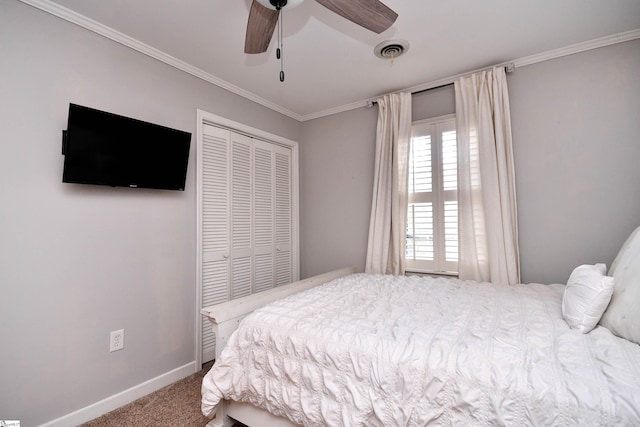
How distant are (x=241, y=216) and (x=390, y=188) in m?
1.49

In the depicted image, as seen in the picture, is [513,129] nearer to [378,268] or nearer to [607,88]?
[607,88]

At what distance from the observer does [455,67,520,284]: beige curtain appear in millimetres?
2426

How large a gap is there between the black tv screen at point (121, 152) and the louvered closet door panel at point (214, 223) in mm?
312

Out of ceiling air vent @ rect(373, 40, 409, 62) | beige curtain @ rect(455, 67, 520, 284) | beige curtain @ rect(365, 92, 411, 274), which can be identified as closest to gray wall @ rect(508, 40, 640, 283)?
beige curtain @ rect(455, 67, 520, 284)

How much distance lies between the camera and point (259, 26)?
159cm

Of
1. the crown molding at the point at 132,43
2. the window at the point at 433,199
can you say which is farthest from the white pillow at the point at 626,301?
the crown molding at the point at 132,43

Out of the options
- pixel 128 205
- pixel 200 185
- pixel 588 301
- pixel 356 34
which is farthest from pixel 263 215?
pixel 588 301

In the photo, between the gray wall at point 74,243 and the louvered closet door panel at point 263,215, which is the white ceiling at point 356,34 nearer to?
the gray wall at point 74,243

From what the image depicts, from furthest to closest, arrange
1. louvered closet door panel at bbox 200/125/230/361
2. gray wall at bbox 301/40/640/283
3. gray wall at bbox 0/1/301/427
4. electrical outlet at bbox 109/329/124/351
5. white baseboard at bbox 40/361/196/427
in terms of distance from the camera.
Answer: louvered closet door panel at bbox 200/125/230/361
gray wall at bbox 301/40/640/283
electrical outlet at bbox 109/329/124/351
white baseboard at bbox 40/361/196/427
gray wall at bbox 0/1/301/427

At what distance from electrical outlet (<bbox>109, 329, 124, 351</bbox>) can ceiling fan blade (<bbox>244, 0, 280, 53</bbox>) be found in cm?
200

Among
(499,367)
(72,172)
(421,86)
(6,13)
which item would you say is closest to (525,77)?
(421,86)

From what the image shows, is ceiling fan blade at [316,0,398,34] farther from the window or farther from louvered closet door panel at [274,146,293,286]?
louvered closet door panel at [274,146,293,286]

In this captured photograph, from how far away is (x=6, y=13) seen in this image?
162 cm

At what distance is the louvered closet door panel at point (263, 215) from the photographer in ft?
10.2
